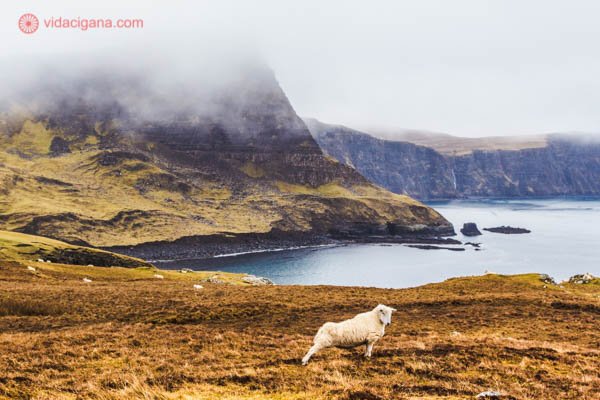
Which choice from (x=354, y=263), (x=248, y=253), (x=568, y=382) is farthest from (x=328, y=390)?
(x=248, y=253)

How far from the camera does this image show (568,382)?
47.1 feet

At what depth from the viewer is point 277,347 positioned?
819 inches

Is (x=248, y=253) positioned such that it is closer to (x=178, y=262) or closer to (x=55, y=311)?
(x=178, y=262)

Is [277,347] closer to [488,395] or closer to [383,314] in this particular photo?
[383,314]

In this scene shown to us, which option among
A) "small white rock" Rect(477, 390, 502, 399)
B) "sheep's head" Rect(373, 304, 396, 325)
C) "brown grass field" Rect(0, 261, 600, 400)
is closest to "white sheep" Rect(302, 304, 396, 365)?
"sheep's head" Rect(373, 304, 396, 325)

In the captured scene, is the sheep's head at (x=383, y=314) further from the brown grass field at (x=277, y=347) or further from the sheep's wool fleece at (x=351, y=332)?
the brown grass field at (x=277, y=347)

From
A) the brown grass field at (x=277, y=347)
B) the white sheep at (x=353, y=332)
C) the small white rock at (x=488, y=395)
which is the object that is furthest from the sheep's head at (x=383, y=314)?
the small white rock at (x=488, y=395)

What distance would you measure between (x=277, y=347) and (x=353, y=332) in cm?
580

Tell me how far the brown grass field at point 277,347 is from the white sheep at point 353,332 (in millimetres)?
672

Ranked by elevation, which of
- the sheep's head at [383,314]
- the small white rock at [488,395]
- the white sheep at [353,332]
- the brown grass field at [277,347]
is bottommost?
the brown grass field at [277,347]

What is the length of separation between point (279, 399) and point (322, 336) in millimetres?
3792

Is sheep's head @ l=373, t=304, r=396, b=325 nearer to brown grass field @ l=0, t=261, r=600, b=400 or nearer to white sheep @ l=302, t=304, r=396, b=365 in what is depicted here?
white sheep @ l=302, t=304, r=396, b=365

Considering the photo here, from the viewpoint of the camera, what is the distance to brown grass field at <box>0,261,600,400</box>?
13703 mm

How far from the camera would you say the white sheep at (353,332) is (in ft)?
52.4
